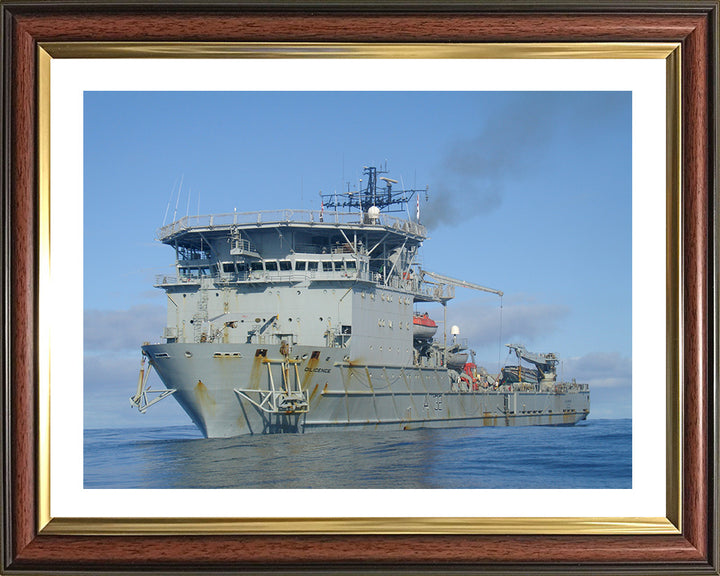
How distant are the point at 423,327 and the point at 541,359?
11.3 m

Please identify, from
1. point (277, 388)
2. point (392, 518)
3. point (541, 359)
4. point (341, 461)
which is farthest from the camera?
point (541, 359)

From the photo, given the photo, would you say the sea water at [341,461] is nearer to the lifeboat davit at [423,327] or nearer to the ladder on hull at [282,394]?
the ladder on hull at [282,394]

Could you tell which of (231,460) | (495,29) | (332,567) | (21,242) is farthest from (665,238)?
(231,460)

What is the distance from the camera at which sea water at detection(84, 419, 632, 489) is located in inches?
495

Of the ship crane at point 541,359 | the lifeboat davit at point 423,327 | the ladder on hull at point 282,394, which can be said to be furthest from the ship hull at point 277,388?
the ship crane at point 541,359

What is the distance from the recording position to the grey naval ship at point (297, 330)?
2003cm

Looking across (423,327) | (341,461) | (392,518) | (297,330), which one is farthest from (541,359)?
(392,518)

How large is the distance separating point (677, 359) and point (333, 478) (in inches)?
Result: 358

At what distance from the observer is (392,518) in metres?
4.92

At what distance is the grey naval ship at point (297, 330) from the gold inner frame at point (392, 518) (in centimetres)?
1464

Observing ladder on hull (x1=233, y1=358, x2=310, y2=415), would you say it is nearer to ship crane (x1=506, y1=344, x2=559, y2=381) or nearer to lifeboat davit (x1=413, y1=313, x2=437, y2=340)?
lifeboat davit (x1=413, y1=313, x2=437, y2=340)

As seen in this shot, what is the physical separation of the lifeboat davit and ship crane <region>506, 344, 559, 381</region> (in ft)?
A: 28.5

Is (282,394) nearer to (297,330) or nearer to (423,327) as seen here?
(297,330)

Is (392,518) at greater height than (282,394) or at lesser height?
greater
